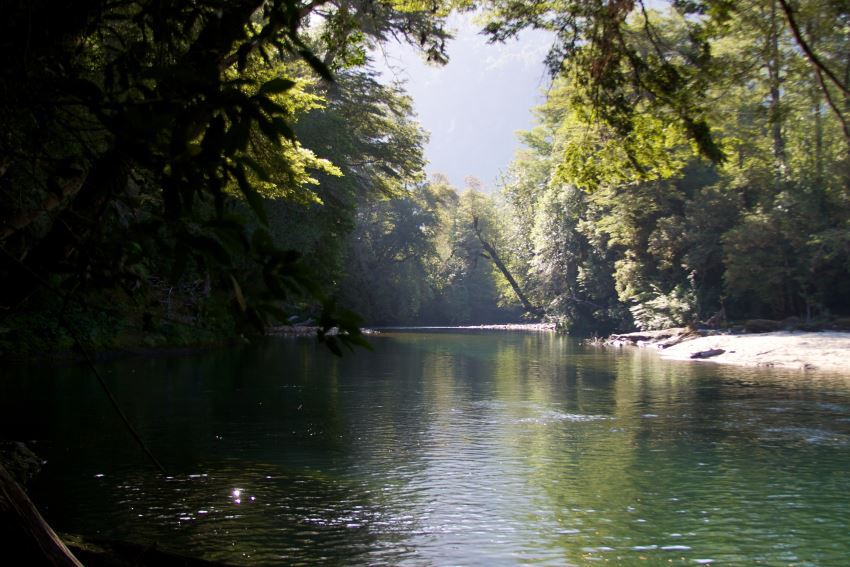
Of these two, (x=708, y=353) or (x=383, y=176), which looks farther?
(x=383, y=176)

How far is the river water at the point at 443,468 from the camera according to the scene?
299 inches

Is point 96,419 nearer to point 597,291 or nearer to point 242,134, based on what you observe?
point 242,134

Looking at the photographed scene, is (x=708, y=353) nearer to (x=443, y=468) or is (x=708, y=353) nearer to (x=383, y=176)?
(x=383, y=176)

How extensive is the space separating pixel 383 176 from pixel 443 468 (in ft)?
95.3

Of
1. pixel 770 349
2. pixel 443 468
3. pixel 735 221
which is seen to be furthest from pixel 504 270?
pixel 443 468

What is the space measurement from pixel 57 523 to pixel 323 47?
68.2 feet

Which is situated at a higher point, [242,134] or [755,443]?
[242,134]

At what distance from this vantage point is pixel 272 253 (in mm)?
2803

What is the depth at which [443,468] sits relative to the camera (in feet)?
34.7

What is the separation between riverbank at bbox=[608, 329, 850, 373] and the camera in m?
24.5

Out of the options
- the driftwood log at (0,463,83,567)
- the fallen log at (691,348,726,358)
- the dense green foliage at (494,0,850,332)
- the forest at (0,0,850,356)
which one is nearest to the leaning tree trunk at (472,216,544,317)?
the forest at (0,0,850,356)

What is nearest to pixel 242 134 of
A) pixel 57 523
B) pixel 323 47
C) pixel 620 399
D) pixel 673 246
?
pixel 57 523

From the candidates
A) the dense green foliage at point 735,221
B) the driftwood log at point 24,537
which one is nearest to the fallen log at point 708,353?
the dense green foliage at point 735,221

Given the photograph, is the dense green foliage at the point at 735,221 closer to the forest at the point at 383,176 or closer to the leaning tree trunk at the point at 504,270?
the forest at the point at 383,176
